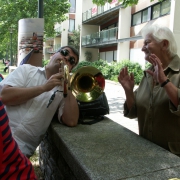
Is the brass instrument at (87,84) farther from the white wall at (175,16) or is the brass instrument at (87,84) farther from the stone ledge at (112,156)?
the white wall at (175,16)

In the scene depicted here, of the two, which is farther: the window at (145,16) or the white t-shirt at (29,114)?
the window at (145,16)

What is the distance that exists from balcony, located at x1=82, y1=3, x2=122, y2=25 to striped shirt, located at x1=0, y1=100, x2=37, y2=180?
23.0 m

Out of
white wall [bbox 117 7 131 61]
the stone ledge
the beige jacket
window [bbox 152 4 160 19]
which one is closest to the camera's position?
the stone ledge

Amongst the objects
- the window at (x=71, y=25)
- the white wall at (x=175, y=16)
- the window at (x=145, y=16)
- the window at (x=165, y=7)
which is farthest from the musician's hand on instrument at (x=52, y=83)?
the window at (x=71, y=25)

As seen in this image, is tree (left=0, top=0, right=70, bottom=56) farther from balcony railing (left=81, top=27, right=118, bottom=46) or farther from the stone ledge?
the stone ledge

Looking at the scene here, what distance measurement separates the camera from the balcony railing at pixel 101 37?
24703 mm

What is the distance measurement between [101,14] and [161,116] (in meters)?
25.4

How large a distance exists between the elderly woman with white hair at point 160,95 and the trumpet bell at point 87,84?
49 centimetres

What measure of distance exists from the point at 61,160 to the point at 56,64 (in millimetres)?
1065

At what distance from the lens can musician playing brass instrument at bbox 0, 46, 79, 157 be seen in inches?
96.3

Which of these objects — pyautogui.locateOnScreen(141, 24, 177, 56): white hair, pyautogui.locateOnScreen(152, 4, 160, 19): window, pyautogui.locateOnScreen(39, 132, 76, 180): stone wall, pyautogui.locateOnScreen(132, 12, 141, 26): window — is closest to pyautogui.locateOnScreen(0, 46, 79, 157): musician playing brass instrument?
pyautogui.locateOnScreen(39, 132, 76, 180): stone wall

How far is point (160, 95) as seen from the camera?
7.29 feet

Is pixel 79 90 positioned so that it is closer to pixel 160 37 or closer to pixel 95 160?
pixel 160 37

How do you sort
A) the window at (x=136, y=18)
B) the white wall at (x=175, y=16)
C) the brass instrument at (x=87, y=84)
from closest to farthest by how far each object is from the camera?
the brass instrument at (x=87, y=84) < the white wall at (x=175, y=16) < the window at (x=136, y=18)
